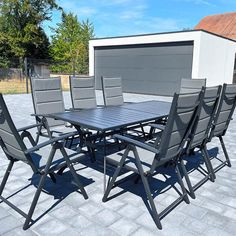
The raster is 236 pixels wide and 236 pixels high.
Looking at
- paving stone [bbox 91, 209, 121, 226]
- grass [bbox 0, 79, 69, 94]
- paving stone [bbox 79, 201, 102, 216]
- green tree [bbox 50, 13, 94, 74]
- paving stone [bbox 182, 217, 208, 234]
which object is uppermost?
green tree [bbox 50, 13, 94, 74]

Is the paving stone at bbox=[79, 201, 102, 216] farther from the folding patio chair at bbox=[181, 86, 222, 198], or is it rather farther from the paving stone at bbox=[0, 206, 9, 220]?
the folding patio chair at bbox=[181, 86, 222, 198]

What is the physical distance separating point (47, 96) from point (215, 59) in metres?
10.9

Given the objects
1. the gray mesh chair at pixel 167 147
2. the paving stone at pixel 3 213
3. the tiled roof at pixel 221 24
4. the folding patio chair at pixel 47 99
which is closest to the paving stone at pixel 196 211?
the gray mesh chair at pixel 167 147

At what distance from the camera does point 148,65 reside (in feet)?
43.1

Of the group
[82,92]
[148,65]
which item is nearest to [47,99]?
[82,92]

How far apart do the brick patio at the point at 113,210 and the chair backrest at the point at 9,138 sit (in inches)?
21.7

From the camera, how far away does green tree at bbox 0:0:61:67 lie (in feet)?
78.5

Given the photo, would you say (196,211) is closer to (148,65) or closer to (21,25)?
(148,65)

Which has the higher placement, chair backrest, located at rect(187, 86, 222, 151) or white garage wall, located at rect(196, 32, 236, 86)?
white garage wall, located at rect(196, 32, 236, 86)

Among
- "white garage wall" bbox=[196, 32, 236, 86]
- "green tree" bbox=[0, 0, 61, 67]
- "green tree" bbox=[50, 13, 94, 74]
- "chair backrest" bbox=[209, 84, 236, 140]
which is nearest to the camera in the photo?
"chair backrest" bbox=[209, 84, 236, 140]

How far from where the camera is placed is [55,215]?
241 cm

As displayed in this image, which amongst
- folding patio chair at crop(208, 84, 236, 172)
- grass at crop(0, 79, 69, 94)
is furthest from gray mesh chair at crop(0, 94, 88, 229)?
grass at crop(0, 79, 69, 94)

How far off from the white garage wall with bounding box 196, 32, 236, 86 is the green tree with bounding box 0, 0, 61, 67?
1778 cm

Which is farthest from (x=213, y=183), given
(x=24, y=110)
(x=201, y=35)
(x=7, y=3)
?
(x=7, y=3)
